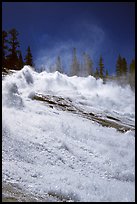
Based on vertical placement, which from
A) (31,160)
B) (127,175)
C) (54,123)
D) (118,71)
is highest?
(118,71)

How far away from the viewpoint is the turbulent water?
34.8ft

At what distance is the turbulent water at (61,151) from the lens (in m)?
10.6

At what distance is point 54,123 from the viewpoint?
1862 centimetres

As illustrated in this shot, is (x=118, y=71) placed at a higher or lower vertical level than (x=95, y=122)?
higher

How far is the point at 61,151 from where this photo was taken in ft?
49.1

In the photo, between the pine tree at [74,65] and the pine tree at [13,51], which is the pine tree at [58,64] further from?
the pine tree at [13,51]

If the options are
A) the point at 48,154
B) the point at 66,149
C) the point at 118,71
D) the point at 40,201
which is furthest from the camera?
the point at 118,71

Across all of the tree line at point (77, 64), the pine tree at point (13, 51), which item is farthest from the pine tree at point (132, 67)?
the pine tree at point (13, 51)

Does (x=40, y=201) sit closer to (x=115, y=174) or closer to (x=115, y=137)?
(x=115, y=174)

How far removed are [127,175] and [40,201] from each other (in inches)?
282

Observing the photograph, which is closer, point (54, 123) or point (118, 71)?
point (54, 123)

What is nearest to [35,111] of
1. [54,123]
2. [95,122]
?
[54,123]

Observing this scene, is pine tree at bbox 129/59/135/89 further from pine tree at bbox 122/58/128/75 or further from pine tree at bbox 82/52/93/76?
pine tree at bbox 82/52/93/76

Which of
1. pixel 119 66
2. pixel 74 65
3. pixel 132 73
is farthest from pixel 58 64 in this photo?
pixel 132 73
